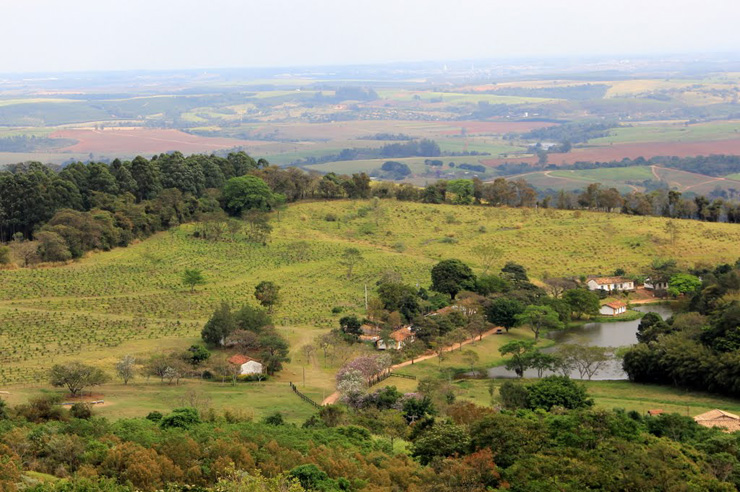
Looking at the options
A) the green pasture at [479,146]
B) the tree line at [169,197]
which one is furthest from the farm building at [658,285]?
the green pasture at [479,146]

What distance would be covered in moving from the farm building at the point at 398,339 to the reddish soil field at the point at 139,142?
4727 inches

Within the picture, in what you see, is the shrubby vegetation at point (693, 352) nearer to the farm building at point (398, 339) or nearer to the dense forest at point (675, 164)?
the farm building at point (398, 339)

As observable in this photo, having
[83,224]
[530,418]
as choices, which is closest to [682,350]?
[530,418]

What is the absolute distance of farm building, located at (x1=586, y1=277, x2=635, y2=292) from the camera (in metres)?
59.0

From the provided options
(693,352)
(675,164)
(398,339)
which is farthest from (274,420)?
(675,164)

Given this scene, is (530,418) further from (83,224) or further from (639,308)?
(83,224)

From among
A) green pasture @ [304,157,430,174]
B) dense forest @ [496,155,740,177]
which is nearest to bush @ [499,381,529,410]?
green pasture @ [304,157,430,174]

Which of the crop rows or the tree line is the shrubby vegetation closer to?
the crop rows

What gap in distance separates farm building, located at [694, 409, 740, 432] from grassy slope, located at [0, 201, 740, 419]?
1425 centimetres

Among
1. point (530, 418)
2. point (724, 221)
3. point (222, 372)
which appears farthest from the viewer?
point (724, 221)

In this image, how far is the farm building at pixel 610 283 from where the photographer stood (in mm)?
58969

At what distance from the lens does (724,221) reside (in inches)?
3177

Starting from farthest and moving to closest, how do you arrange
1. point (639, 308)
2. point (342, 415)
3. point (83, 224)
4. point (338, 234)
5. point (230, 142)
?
point (230, 142) < point (338, 234) < point (83, 224) < point (639, 308) < point (342, 415)

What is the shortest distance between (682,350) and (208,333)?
24289mm
